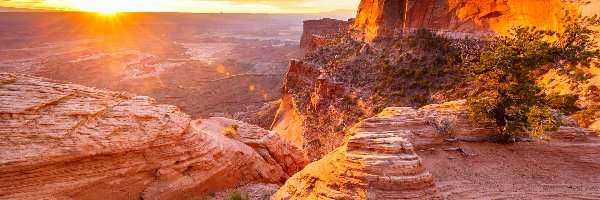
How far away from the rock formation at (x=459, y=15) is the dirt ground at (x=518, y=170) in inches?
668

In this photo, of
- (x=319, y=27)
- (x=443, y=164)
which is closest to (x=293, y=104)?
(x=443, y=164)

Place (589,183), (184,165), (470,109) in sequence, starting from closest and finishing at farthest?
(589,183) < (470,109) < (184,165)

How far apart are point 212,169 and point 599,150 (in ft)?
52.3

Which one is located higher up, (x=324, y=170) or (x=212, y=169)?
(x=324, y=170)

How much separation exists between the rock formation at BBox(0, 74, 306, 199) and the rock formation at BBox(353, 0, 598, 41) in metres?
26.8

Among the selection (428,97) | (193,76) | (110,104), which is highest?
(110,104)

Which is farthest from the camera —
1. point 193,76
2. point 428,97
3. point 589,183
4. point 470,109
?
point 193,76

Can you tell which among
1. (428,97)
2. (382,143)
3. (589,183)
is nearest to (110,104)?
(382,143)

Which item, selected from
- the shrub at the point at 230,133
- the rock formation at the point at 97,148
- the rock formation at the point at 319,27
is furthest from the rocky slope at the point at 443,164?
the rock formation at the point at 319,27

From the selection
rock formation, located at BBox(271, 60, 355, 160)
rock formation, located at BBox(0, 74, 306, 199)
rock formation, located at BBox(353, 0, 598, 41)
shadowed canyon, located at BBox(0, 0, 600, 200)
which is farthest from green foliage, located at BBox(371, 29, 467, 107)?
rock formation, located at BBox(0, 74, 306, 199)

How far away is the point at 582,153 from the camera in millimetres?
14094

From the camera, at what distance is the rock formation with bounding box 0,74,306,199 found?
12008 millimetres

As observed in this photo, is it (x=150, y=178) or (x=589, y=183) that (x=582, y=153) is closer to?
(x=589, y=183)

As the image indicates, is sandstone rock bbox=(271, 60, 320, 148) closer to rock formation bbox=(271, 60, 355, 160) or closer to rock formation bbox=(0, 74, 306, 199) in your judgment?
rock formation bbox=(271, 60, 355, 160)
